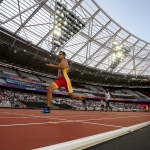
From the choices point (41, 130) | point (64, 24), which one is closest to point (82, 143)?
point (41, 130)

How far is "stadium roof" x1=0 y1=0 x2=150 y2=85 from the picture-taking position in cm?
2089

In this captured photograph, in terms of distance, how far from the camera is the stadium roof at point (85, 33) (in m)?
20.9

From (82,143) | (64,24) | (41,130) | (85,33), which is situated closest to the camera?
(82,143)

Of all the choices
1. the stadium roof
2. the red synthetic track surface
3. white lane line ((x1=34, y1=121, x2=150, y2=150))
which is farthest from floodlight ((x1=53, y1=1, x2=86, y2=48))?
white lane line ((x1=34, y1=121, x2=150, y2=150))

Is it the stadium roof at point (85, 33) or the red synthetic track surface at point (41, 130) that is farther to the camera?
the stadium roof at point (85, 33)

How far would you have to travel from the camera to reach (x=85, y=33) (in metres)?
28.2

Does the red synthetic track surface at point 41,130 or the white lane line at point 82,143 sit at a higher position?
the white lane line at point 82,143

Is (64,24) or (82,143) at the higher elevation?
(64,24)

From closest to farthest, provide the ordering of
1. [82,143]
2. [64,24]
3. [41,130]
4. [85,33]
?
[82,143] < [41,130] < [64,24] < [85,33]

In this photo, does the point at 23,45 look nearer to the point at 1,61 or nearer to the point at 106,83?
the point at 1,61

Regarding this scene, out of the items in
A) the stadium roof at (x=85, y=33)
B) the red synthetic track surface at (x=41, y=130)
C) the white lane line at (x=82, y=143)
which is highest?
the stadium roof at (x=85, y=33)

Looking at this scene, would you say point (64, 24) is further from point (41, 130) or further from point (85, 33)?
point (41, 130)

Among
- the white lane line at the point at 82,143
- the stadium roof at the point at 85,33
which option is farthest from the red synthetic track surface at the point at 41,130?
the stadium roof at the point at 85,33

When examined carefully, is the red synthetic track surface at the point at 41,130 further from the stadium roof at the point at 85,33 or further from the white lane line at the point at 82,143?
the stadium roof at the point at 85,33
